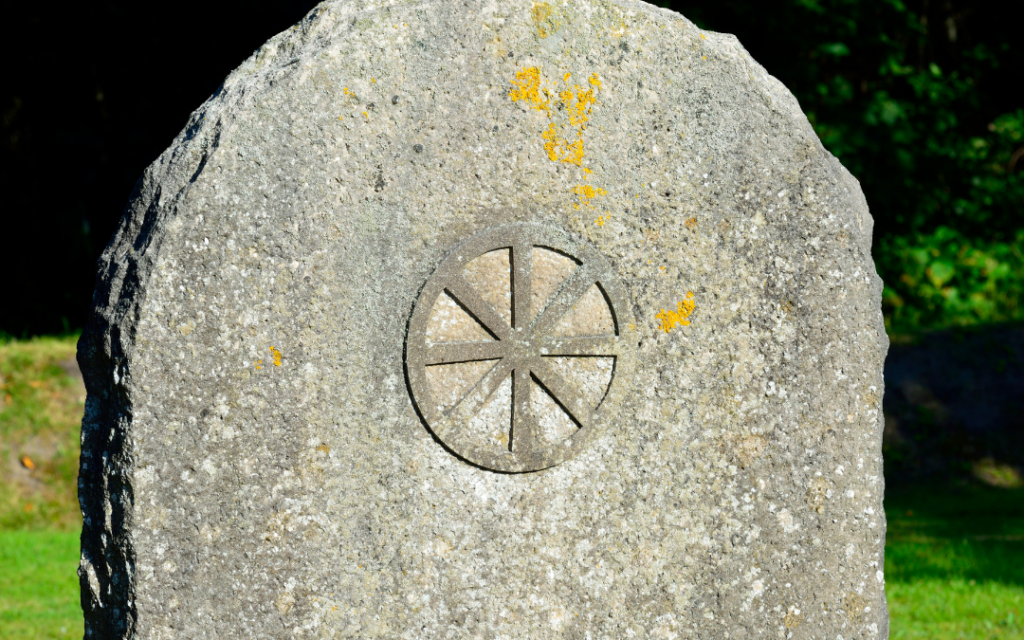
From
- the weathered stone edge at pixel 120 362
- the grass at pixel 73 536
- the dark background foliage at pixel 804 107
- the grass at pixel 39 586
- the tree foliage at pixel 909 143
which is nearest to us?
the weathered stone edge at pixel 120 362

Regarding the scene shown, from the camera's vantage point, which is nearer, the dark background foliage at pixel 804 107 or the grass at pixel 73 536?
the grass at pixel 73 536

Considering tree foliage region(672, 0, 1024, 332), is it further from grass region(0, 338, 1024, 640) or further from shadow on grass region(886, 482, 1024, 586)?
grass region(0, 338, 1024, 640)

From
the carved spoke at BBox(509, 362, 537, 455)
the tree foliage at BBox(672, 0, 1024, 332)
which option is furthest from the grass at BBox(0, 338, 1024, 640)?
the carved spoke at BBox(509, 362, 537, 455)

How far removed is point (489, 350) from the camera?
8.97 feet

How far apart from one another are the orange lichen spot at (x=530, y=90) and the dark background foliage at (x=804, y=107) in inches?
224

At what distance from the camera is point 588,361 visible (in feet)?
9.23

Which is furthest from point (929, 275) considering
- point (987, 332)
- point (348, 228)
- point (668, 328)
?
point (348, 228)

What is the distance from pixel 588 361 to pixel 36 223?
27.5ft

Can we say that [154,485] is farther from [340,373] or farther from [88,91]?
[88,91]

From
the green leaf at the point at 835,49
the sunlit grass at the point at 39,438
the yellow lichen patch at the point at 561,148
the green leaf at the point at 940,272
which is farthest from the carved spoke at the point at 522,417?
the green leaf at the point at 940,272

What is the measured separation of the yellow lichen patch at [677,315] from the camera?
2836mm

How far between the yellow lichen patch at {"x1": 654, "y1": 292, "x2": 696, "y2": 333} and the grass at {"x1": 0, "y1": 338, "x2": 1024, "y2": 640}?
2.31 meters

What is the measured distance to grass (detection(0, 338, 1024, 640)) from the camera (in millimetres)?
4562

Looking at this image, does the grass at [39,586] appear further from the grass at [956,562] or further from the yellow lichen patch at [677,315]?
the grass at [956,562]
